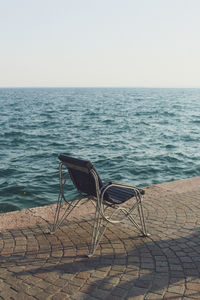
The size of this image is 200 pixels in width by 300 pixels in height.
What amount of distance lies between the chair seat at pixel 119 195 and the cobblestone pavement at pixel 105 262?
0.55 meters

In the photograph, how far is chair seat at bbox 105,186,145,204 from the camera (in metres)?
4.17

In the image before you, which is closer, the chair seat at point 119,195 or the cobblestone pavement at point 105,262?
the cobblestone pavement at point 105,262

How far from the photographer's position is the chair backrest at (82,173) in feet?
12.8

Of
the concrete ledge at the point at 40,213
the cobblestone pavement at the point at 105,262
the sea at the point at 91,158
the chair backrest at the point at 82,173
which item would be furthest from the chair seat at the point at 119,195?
the sea at the point at 91,158

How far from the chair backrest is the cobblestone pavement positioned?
0.67 m

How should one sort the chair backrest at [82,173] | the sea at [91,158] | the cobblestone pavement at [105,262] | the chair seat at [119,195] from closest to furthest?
1. the cobblestone pavement at [105,262]
2. the chair backrest at [82,173]
3. the chair seat at [119,195]
4. the sea at [91,158]

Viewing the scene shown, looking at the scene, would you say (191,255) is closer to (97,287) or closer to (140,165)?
(97,287)

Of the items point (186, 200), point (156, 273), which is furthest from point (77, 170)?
point (186, 200)

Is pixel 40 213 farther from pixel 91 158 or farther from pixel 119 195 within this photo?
pixel 91 158

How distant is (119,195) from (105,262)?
915 mm

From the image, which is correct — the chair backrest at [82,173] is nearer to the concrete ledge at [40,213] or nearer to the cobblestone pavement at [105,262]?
the cobblestone pavement at [105,262]

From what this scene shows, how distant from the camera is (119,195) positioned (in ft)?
14.4

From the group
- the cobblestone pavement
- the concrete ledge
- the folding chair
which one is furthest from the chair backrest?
the concrete ledge

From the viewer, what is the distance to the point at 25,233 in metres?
4.57
